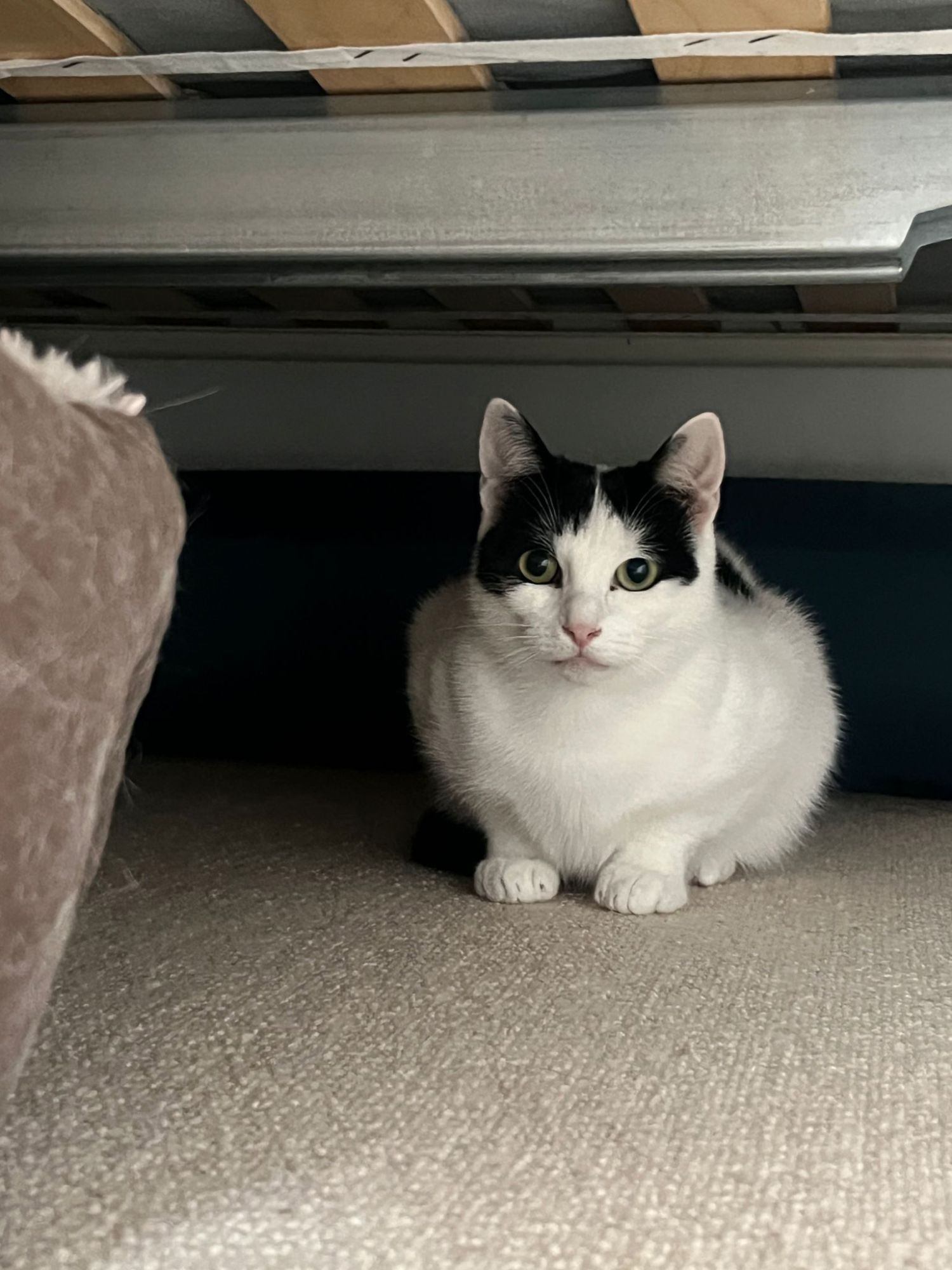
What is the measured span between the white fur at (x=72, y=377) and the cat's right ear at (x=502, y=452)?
0.56 m

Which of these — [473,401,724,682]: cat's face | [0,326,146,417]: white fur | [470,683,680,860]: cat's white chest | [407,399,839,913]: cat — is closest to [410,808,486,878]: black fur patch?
[407,399,839,913]: cat

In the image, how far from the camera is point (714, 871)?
140cm

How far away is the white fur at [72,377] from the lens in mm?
658

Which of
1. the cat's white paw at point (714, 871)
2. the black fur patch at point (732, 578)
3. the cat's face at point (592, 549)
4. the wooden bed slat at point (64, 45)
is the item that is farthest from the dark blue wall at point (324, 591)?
the wooden bed slat at point (64, 45)

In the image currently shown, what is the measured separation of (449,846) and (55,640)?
2.77ft

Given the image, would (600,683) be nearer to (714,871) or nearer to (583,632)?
(583,632)

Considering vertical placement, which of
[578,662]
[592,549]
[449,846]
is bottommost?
[449,846]

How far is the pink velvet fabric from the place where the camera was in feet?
1.97

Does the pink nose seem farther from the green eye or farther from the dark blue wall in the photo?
the dark blue wall

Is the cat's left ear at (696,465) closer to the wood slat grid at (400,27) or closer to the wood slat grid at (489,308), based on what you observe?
the wood slat grid at (400,27)

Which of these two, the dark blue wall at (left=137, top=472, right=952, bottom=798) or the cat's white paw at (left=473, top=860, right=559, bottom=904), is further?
the dark blue wall at (left=137, top=472, right=952, bottom=798)

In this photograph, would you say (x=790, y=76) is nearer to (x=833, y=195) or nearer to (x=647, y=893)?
(x=833, y=195)

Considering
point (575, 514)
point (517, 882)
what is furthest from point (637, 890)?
point (575, 514)

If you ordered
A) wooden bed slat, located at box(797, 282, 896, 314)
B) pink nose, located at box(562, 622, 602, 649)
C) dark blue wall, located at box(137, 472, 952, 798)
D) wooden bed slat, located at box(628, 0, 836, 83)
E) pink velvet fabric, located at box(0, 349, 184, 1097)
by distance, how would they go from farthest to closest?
dark blue wall, located at box(137, 472, 952, 798) < wooden bed slat, located at box(797, 282, 896, 314) < pink nose, located at box(562, 622, 602, 649) < wooden bed slat, located at box(628, 0, 836, 83) < pink velvet fabric, located at box(0, 349, 184, 1097)
